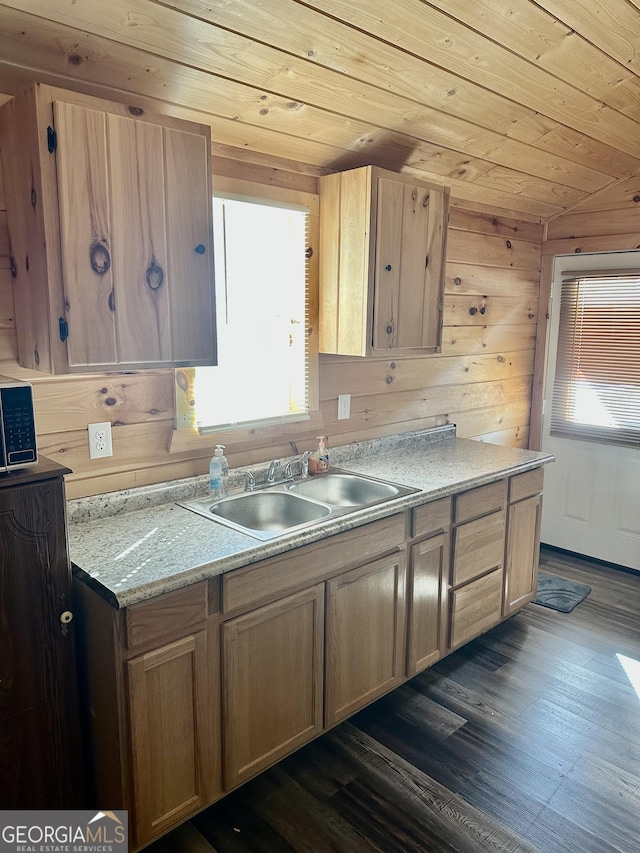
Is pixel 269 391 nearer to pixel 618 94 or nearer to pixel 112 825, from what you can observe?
pixel 112 825

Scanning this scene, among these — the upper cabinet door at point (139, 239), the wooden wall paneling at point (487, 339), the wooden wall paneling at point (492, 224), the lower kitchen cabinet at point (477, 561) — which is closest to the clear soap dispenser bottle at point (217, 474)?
the upper cabinet door at point (139, 239)

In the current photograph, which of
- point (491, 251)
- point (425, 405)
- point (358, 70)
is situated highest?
point (358, 70)

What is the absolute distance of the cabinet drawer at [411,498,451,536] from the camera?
2357mm

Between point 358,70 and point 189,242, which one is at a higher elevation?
point 358,70

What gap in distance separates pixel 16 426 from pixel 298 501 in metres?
1.11

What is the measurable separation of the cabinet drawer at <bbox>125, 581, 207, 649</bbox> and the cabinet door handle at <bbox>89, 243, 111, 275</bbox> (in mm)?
862

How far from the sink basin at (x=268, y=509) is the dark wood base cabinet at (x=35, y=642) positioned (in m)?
0.69

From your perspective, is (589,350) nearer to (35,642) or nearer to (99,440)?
(99,440)

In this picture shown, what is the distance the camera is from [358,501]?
256 centimetres

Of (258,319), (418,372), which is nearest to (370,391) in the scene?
(418,372)

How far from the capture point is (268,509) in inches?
93.6

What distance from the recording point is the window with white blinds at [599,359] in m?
3.62

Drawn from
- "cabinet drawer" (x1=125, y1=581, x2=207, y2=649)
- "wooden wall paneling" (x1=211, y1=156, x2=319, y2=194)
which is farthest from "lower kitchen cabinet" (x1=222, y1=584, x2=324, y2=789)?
"wooden wall paneling" (x1=211, y1=156, x2=319, y2=194)

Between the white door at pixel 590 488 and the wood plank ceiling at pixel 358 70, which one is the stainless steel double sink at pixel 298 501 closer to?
the wood plank ceiling at pixel 358 70
